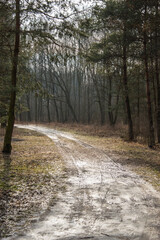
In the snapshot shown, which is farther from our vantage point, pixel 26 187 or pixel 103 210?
pixel 26 187

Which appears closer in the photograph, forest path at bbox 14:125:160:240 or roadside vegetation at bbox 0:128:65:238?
forest path at bbox 14:125:160:240

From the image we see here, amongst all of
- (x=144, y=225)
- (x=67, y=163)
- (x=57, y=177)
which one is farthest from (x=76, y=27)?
(x=144, y=225)

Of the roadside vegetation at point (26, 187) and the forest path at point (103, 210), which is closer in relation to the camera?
the forest path at point (103, 210)

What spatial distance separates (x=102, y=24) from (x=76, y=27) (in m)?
5.92

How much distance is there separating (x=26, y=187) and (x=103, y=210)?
8.74 feet

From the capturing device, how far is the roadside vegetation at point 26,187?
476 cm

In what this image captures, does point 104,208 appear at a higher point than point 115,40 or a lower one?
lower

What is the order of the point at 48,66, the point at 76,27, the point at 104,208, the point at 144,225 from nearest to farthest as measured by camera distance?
the point at 144,225
the point at 104,208
the point at 76,27
the point at 48,66

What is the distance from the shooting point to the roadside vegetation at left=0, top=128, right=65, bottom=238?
4762 millimetres

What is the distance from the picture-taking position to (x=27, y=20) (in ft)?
32.9

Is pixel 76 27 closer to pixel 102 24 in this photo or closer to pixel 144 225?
pixel 102 24

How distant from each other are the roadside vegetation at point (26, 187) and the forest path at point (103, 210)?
0.32 m

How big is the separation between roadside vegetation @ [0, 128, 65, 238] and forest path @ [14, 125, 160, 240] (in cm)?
32

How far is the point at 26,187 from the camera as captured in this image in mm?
6805
